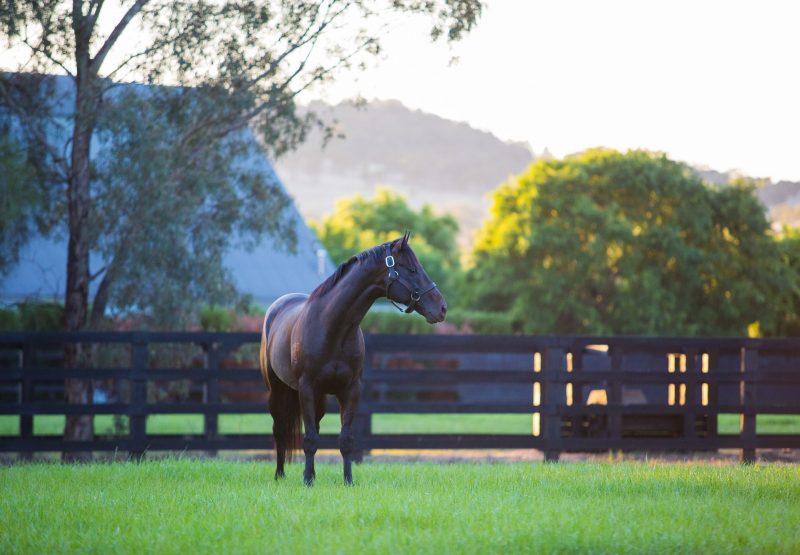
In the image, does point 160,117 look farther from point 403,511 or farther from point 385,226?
point 385,226

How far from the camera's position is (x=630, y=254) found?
132ft

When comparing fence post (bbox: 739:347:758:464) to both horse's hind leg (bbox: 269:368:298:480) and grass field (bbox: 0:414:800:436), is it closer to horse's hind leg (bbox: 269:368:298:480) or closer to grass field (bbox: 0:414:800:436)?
horse's hind leg (bbox: 269:368:298:480)

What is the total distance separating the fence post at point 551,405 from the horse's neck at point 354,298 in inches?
162

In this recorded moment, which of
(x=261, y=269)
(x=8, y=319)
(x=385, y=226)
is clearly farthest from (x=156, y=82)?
(x=385, y=226)

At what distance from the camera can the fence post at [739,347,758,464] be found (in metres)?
12.5

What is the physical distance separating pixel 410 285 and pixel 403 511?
205 centimetres

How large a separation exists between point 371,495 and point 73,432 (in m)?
8.27

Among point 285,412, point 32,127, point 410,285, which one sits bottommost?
point 285,412

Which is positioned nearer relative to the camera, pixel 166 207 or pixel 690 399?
pixel 690 399

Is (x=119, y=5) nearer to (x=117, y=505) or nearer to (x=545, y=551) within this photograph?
(x=117, y=505)

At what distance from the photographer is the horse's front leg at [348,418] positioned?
873 cm

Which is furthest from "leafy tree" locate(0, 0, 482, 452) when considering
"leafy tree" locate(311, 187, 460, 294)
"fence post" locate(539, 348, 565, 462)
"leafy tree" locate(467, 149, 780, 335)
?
"leafy tree" locate(311, 187, 460, 294)

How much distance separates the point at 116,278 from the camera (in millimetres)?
15180

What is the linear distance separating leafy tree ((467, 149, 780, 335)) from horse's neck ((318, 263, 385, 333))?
30.9 metres
